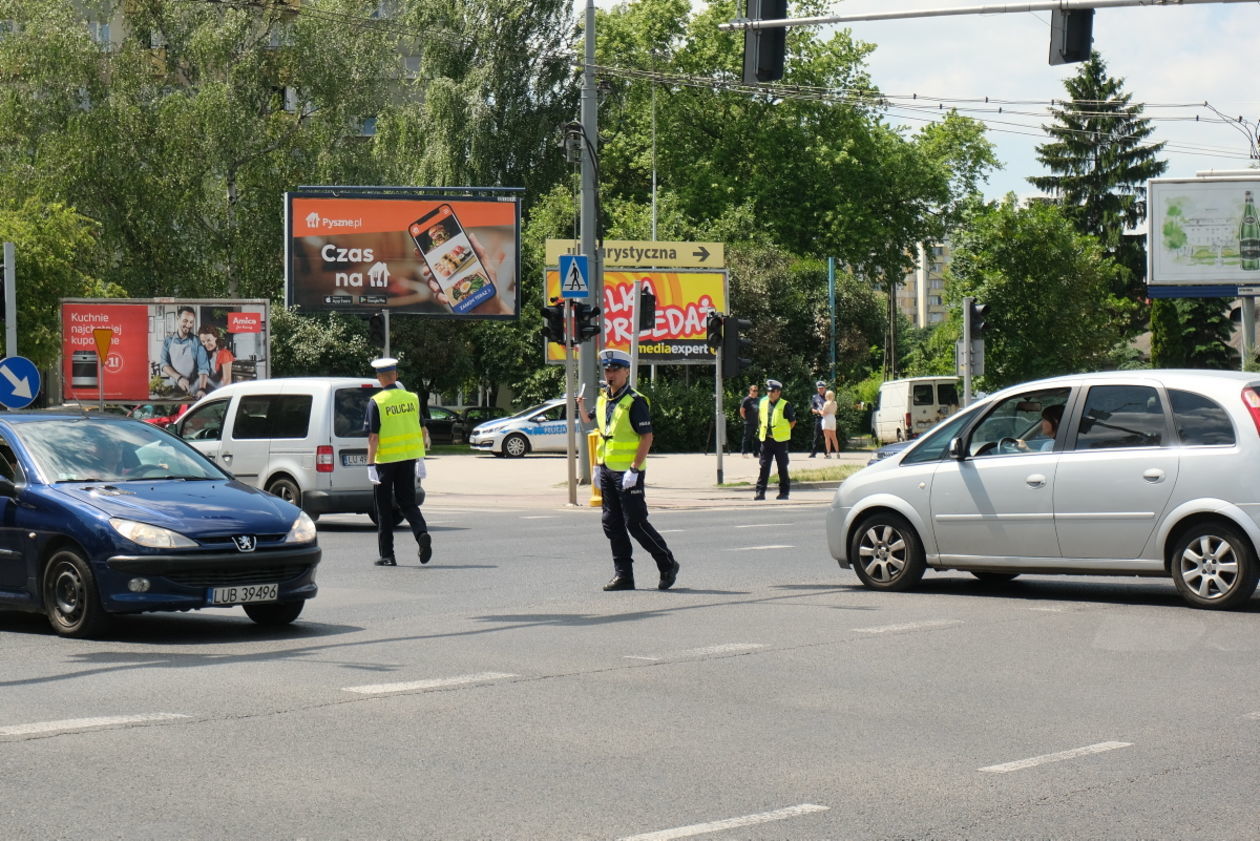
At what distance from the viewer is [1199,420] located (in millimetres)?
11711

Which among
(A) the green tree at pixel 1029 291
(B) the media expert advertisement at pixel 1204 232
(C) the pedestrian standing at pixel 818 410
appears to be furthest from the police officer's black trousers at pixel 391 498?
(B) the media expert advertisement at pixel 1204 232

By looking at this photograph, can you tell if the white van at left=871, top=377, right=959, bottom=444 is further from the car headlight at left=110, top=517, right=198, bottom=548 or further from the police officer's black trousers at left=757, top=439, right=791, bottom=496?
the car headlight at left=110, top=517, right=198, bottom=548

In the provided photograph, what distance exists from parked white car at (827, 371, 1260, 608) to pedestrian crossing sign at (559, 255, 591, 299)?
43.9 ft

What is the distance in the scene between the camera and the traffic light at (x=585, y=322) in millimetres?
25984

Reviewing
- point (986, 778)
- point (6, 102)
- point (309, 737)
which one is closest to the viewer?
point (986, 778)

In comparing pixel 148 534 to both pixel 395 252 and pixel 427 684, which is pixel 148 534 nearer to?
pixel 427 684

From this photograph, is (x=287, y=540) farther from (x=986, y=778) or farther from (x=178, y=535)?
(x=986, y=778)

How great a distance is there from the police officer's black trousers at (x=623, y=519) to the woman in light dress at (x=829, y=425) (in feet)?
88.9

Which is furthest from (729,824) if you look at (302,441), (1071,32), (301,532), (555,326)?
(555,326)

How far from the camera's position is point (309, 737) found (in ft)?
23.6

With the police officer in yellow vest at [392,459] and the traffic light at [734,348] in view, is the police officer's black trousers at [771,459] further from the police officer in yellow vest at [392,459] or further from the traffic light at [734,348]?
the police officer in yellow vest at [392,459]

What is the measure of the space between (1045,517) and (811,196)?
53.5 m

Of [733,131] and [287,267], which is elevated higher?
[733,131]

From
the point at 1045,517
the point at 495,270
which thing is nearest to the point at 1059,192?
the point at 495,270
